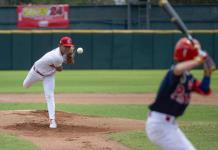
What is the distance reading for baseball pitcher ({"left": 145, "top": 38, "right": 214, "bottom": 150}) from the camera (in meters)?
7.28

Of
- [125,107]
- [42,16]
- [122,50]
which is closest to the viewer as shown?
[125,107]

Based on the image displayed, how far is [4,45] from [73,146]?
2644cm

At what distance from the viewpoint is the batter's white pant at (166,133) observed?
23.9 feet

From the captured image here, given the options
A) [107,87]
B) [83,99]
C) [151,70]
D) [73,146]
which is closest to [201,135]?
[73,146]

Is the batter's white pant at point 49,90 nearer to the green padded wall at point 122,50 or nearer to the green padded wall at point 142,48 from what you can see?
the green padded wall at point 122,50

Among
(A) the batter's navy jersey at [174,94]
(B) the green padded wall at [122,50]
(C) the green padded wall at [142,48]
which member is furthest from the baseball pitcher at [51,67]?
(C) the green padded wall at [142,48]

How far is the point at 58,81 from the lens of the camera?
2947 centimetres

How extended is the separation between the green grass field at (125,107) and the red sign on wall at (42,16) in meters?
7.26

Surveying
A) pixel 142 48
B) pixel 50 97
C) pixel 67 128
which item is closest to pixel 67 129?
pixel 67 128

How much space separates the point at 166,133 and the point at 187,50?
0.99 meters

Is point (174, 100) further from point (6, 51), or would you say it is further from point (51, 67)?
point (6, 51)

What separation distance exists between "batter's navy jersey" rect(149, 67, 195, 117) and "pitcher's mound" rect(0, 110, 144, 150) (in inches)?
128

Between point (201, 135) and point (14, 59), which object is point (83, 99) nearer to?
point (201, 135)

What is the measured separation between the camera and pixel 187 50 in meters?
7.30
